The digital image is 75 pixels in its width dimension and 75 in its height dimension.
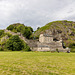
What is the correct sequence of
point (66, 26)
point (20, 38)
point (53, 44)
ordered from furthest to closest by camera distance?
1. point (66, 26)
2. point (20, 38)
3. point (53, 44)

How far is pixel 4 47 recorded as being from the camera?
55.7 metres

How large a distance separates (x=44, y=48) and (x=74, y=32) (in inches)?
3095

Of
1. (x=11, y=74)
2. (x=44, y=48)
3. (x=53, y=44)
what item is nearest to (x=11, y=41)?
A: (x=44, y=48)

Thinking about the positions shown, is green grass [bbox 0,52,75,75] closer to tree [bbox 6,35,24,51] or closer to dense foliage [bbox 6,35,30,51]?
dense foliage [bbox 6,35,30,51]

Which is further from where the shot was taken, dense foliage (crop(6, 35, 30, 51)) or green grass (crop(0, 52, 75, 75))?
dense foliage (crop(6, 35, 30, 51))

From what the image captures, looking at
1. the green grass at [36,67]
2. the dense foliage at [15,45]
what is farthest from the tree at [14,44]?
the green grass at [36,67]

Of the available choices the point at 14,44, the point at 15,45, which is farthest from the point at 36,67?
the point at 14,44

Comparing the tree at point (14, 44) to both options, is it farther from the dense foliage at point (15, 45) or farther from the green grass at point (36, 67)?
the green grass at point (36, 67)

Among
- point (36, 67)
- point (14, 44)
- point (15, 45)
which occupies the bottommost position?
point (36, 67)

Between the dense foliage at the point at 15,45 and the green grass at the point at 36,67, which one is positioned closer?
the green grass at the point at 36,67

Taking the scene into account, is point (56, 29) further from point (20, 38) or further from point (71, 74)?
point (71, 74)

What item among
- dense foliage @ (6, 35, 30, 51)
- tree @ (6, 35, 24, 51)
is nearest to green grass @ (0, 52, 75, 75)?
dense foliage @ (6, 35, 30, 51)

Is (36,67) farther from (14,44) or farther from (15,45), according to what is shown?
(14,44)

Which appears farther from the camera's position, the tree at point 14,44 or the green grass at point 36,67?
the tree at point 14,44
